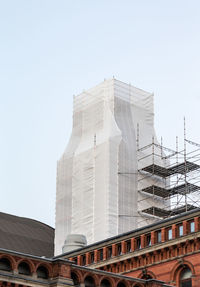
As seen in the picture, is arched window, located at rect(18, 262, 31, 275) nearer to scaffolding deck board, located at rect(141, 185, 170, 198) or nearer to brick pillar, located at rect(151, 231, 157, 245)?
brick pillar, located at rect(151, 231, 157, 245)

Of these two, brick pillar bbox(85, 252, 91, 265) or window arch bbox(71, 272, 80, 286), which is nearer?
window arch bbox(71, 272, 80, 286)

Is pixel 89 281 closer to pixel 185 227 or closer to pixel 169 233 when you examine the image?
pixel 185 227

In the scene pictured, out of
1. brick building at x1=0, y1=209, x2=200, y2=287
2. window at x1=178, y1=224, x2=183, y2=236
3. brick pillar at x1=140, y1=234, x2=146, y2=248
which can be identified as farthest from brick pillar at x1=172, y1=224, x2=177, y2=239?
brick pillar at x1=140, y1=234, x2=146, y2=248

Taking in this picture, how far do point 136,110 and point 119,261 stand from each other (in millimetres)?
35881

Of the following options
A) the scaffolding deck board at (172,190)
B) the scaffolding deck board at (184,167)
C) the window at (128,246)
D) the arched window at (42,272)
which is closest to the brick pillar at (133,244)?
the window at (128,246)

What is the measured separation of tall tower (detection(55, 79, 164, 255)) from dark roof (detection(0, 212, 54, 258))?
75.0ft

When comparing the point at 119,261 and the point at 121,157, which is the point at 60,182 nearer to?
the point at 121,157

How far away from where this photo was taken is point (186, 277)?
5394 cm

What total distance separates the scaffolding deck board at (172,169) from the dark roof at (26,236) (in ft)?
103

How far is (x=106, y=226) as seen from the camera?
8006cm

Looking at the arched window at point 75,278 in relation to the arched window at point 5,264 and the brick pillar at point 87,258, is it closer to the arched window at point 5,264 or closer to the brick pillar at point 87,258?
the arched window at point 5,264

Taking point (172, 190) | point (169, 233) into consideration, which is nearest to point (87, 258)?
point (169, 233)

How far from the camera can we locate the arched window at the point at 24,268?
42906 mm

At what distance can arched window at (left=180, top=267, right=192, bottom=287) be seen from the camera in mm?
53562
